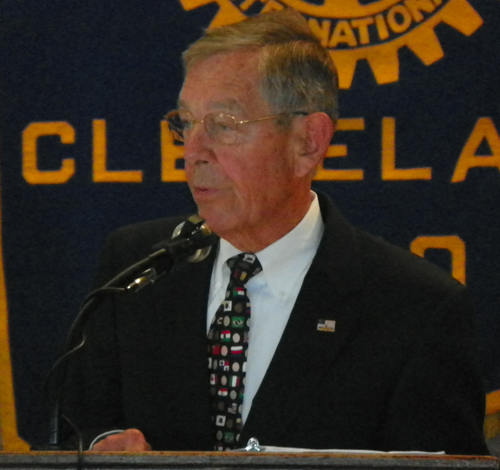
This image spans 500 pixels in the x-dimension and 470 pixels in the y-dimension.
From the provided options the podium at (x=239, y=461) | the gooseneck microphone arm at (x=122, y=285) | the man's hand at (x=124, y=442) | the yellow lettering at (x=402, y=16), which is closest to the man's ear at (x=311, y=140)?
the yellow lettering at (x=402, y=16)

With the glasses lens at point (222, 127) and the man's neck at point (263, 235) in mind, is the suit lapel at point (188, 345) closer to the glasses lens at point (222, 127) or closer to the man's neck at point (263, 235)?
the man's neck at point (263, 235)

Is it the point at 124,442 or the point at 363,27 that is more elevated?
the point at 363,27

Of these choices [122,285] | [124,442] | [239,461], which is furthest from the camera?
[124,442]

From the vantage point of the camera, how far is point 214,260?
5.98 feet

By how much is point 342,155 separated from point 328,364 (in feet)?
2.28

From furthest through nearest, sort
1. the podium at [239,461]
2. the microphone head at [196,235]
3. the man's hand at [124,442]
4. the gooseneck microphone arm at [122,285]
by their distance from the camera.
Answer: the man's hand at [124,442], the microphone head at [196,235], the gooseneck microphone arm at [122,285], the podium at [239,461]

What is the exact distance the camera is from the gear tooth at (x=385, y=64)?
2.10m

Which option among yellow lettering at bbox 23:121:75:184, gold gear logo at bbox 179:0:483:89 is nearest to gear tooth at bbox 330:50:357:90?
gold gear logo at bbox 179:0:483:89

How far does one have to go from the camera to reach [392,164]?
6.95 feet

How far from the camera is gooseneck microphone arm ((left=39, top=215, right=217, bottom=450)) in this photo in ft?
3.83

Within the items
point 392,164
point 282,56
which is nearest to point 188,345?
point 282,56

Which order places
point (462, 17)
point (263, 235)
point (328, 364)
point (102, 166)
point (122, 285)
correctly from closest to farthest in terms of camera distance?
point (122, 285) → point (328, 364) → point (263, 235) → point (462, 17) → point (102, 166)

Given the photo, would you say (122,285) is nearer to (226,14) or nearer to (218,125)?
(218,125)

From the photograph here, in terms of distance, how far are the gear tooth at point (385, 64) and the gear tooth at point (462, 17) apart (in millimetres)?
156
